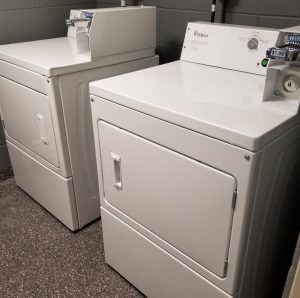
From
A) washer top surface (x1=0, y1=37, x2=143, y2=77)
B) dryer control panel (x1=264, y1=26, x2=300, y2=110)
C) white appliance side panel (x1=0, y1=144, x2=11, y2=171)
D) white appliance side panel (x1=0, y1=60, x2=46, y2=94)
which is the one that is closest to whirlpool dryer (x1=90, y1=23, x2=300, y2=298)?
dryer control panel (x1=264, y1=26, x2=300, y2=110)

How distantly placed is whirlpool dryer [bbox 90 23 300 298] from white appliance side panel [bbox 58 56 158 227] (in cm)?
32


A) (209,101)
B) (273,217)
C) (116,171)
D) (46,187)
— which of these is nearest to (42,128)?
(46,187)

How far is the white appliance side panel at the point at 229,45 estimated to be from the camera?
1.33 m

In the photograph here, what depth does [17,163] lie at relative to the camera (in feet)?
6.86

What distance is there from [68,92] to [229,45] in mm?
762

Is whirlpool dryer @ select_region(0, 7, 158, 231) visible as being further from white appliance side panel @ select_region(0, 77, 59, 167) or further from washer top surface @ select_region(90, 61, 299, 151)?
washer top surface @ select_region(90, 61, 299, 151)

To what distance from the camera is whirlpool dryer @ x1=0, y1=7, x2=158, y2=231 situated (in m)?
1.52

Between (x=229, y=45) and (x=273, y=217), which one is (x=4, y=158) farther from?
(x=273, y=217)

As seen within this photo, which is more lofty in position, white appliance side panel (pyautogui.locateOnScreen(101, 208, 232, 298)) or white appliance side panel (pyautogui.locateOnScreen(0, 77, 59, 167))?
white appliance side panel (pyautogui.locateOnScreen(0, 77, 59, 167))

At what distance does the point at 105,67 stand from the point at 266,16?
32.1 inches

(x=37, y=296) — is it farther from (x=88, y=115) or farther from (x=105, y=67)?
(x=105, y=67)

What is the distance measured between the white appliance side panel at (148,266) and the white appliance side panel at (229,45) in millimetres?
832

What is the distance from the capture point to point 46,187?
1.89 m

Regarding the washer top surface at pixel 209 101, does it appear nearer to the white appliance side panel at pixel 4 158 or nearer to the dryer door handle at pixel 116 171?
the dryer door handle at pixel 116 171
